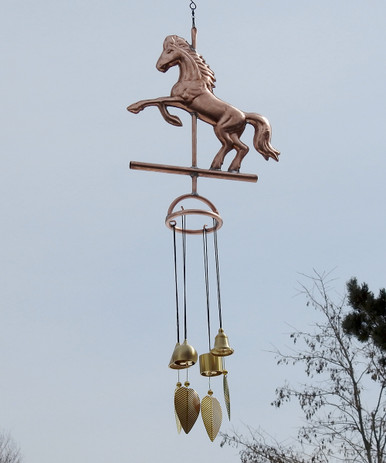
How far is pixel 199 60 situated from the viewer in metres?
4.52

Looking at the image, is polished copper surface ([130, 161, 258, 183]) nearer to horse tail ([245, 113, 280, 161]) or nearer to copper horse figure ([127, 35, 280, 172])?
copper horse figure ([127, 35, 280, 172])

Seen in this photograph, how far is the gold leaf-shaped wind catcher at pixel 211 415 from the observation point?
409 centimetres

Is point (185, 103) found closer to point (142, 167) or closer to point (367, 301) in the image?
point (142, 167)

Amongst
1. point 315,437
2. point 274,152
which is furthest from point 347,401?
point 274,152

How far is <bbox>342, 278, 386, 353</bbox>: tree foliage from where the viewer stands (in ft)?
24.7

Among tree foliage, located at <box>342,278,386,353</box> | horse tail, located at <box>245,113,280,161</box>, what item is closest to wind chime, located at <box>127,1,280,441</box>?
horse tail, located at <box>245,113,280,161</box>

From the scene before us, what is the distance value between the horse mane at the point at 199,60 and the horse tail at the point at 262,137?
237mm

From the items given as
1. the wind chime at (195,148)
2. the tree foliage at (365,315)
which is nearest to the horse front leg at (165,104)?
the wind chime at (195,148)

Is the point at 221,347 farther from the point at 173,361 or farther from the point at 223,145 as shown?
the point at 223,145

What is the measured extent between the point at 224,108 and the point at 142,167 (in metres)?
0.53

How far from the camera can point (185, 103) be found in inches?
175

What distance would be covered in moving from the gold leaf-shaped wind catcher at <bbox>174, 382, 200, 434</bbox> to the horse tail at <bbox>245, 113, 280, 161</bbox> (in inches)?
48.0

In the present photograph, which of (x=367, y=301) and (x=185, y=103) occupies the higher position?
(x=367, y=301)

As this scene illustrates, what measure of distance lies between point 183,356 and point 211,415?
0.28 meters
